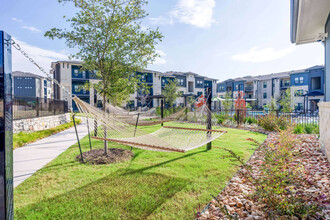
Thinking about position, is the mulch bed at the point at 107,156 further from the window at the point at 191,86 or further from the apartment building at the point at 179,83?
the window at the point at 191,86

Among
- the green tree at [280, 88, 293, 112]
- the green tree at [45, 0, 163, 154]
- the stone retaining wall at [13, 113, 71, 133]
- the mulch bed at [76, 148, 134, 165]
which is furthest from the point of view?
the green tree at [280, 88, 293, 112]

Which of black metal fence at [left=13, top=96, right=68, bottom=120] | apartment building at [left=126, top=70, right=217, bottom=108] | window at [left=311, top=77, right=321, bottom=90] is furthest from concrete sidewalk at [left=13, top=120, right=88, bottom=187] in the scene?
window at [left=311, top=77, right=321, bottom=90]

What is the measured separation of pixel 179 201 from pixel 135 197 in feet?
1.71

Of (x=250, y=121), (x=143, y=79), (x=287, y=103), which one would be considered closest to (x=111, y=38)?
(x=250, y=121)

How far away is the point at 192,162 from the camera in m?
3.45

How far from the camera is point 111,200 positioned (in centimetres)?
215

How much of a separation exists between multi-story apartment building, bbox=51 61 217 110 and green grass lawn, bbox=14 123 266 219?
13.4m

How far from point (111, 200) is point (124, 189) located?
29 centimetres

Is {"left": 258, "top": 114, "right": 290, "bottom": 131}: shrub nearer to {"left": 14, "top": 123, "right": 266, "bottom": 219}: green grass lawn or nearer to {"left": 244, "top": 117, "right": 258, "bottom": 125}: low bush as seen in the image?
{"left": 244, "top": 117, "right": 258, "bottom": 125}: low bush

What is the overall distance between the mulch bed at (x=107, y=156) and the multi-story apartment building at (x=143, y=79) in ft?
40.9

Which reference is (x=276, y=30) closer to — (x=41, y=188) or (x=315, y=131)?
(x=315, y=131)

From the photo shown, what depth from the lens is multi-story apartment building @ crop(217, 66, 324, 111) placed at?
22.7m

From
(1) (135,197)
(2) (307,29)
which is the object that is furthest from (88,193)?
(2) (307,29)

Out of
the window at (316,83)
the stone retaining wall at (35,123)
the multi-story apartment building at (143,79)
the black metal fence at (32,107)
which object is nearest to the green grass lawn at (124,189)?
the stone retaining wall at (35,123)
